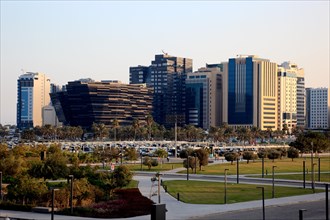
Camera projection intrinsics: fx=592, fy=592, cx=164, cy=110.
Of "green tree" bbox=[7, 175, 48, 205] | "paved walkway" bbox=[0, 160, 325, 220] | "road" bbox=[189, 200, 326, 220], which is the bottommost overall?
"paved walkway" bbox=[0, 160, 325, 220]

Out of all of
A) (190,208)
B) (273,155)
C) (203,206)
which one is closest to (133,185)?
(203,206)

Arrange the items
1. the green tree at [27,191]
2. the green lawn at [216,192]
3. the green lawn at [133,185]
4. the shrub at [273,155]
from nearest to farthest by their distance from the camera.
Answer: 1. the green tree at [27,191]
2. the green lawn at [216,192]
3. the green lawn at [133,185]
4. the shrub at [273,155]

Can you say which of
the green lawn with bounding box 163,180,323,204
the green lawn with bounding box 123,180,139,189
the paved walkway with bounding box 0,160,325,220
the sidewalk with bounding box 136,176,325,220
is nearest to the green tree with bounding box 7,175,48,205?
the paved walkway with bounding box 0,160,325,220

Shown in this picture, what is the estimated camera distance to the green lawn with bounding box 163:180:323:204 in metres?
58.3

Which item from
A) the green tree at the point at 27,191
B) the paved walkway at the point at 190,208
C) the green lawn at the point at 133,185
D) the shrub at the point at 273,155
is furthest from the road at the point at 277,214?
the shrub at the point at 273,155

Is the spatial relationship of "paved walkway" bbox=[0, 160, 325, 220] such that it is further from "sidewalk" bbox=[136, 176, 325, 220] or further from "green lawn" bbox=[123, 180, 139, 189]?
"green lawn" bbox=[123, 180, 139, 189]

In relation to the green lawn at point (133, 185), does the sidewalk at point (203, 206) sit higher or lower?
higher

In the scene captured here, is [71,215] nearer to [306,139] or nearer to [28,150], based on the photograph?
[28,150]

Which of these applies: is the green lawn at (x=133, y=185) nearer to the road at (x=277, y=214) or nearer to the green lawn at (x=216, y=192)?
the green lawn at (x=216, y=192)

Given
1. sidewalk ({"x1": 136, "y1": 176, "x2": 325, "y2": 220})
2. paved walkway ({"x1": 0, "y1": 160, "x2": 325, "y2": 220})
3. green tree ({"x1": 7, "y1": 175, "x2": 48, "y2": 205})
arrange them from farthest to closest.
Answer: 1. green tree ({"x1": 7, "y1": 175, "x2": 48, "y2": 205})
2. sidewalk ({"x1": 136, "y1": 176, "x2": 325, "y2": 220})
3. paved walkway ({"x1": 0, "y1": 160, "x2": 325, "y2": 220})

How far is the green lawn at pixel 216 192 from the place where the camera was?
5831 centimetres

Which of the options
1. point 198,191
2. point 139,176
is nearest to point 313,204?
point 198,191

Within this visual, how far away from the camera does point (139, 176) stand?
8869 centimetres

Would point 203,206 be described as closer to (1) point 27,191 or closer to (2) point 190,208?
(2) point 190,208
